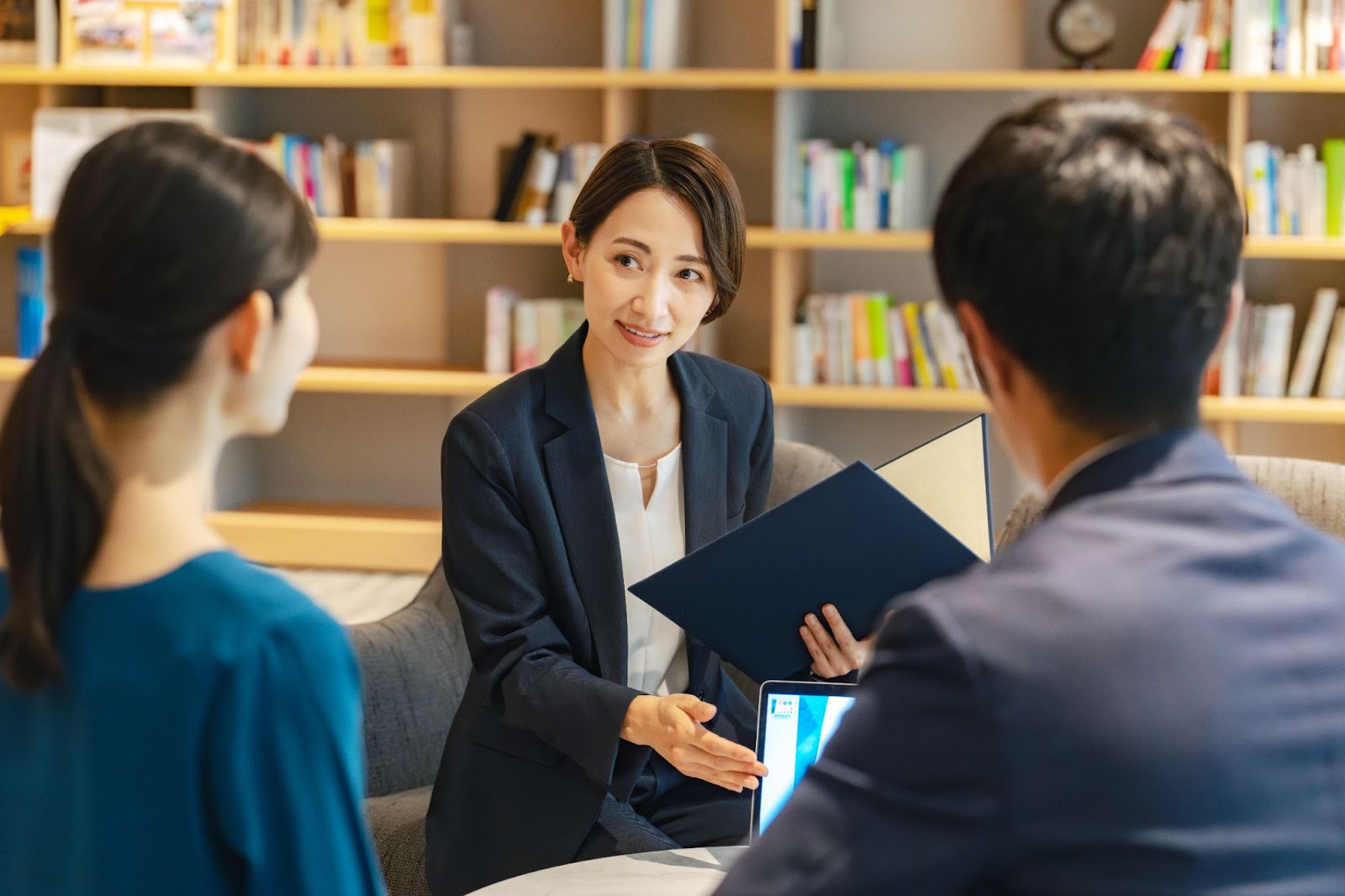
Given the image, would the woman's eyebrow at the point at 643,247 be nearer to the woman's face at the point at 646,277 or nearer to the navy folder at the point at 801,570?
the woman's face at the point at 646,277

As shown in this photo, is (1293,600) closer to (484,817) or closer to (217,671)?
(217,671)

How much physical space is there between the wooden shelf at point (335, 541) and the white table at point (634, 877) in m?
2.73

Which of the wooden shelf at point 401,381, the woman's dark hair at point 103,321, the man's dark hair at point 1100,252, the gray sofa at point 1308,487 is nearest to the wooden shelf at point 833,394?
the wooden shelf at point 401,381

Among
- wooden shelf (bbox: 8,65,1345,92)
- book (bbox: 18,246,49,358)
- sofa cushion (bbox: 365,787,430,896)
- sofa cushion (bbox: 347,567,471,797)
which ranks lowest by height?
sofa cushion (bbox: 365,787,430,896)

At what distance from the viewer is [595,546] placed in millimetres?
1839

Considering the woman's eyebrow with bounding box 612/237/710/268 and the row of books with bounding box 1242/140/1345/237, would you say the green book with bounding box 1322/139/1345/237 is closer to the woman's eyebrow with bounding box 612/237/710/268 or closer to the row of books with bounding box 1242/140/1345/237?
the row of books with bounding box 1242/140/1345/237

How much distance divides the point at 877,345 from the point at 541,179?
1020mm

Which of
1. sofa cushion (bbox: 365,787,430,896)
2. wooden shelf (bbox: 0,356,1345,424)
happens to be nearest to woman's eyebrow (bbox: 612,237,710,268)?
sofa cushion (bbox: 365,787,430,896)

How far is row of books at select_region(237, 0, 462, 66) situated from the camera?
4.06 meters

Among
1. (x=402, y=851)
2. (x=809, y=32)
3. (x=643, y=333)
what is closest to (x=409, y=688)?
(x=402, y=851)

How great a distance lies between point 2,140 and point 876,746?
441 cm

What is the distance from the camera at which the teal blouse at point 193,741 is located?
92cm

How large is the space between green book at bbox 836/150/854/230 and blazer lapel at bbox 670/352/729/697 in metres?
2.02

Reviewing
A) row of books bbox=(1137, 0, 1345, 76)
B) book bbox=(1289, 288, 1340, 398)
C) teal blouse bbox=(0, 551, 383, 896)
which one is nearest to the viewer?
teal blouse bbox=(0, 551, 383, 896)
